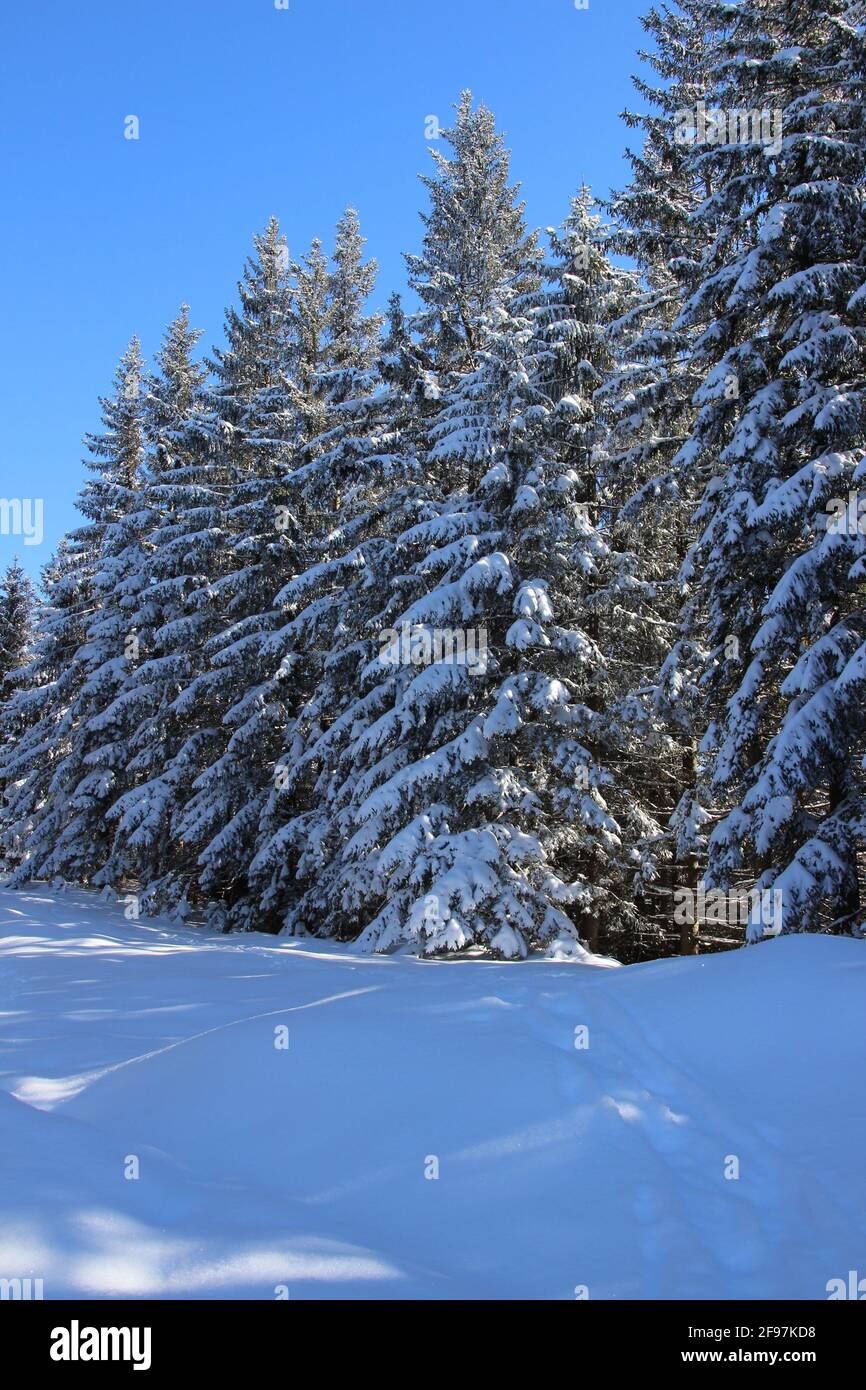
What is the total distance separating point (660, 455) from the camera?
1467cm

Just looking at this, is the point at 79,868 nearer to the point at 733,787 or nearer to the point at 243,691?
the point at 243,691

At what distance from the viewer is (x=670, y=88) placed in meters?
16.0

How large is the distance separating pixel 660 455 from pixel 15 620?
34.1 m

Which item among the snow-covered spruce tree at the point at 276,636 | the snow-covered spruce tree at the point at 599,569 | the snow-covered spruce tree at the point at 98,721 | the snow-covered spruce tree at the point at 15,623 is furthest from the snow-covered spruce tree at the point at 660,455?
the snow-covered spruce tree at the point at 15,623

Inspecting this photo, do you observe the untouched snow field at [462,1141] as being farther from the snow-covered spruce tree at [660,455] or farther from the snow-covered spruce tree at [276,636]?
the snow-covered spruce tree at [276,636]

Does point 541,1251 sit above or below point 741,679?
below

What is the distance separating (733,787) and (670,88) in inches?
563

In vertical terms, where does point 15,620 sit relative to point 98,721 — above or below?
above

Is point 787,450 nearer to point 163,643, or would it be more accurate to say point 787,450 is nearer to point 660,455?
point 660,455

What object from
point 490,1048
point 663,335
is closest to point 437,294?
point 663,335

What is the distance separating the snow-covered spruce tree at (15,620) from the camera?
124 ft

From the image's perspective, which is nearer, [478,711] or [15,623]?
[478,711]
